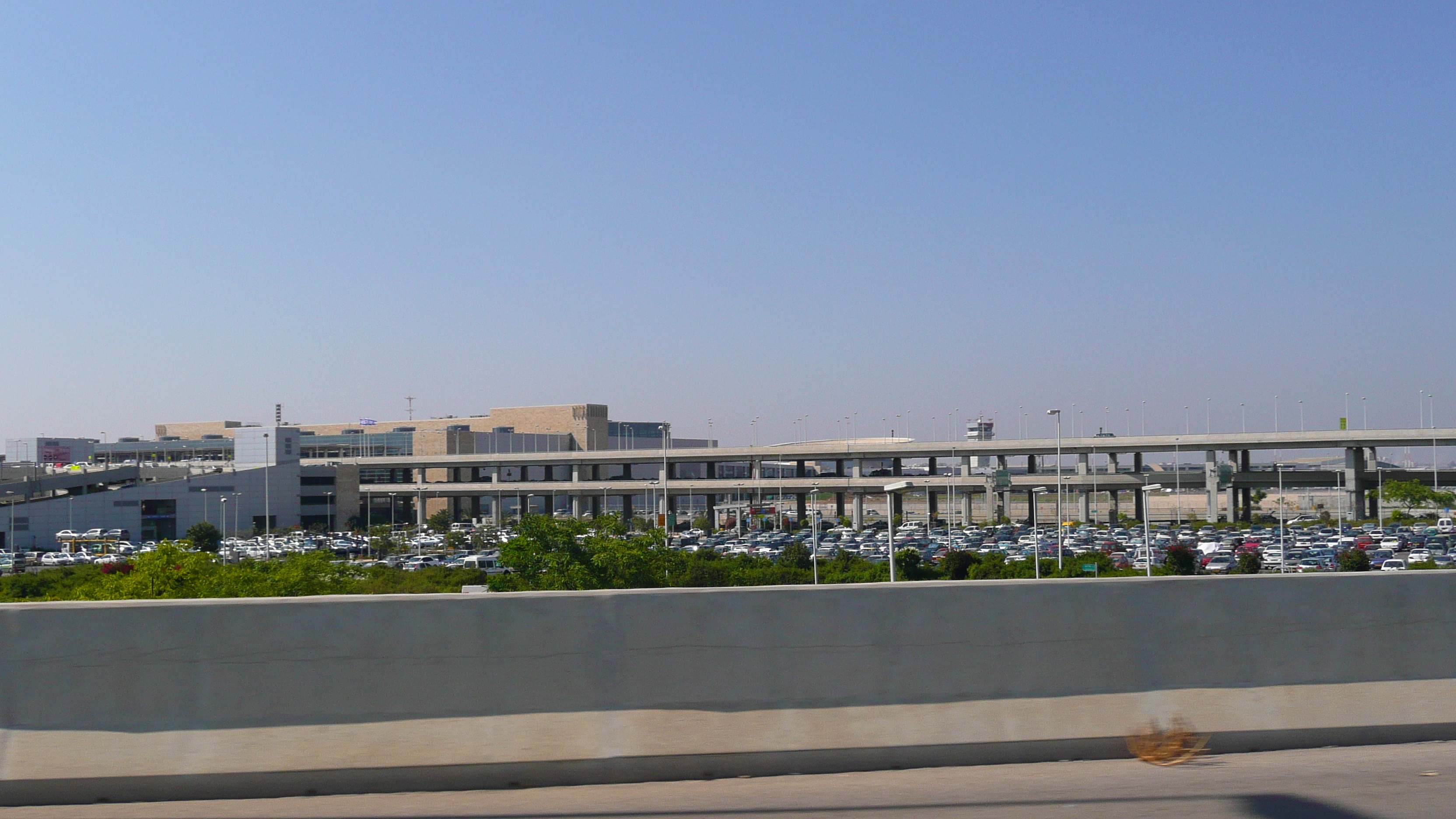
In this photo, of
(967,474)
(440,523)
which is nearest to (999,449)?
(967,474)

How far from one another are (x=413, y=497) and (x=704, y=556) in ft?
289

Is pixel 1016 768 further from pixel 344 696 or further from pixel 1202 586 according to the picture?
pixel 344 696

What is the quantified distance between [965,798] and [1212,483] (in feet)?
392

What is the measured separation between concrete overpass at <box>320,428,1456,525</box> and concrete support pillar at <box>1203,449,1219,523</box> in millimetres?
177

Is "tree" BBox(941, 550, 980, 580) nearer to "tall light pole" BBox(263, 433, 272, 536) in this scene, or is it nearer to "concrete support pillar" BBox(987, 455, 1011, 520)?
"concrete support pillar" BBox(987, 455, 1011, 520)

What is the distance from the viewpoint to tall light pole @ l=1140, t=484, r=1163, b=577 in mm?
42375

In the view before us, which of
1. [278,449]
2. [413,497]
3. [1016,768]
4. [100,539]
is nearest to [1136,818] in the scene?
[1016,768]

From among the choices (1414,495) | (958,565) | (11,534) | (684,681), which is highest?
(684,681)

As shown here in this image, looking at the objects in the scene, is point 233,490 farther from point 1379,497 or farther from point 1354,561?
point 1379,497

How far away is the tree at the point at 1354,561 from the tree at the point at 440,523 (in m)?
85.8

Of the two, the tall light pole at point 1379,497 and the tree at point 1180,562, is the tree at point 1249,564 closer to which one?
the tree at point 1180,562

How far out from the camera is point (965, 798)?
7.29 m

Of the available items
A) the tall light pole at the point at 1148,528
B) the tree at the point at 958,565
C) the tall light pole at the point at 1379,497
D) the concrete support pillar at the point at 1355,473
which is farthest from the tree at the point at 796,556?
the concrete support pillar at the point at 1355,473

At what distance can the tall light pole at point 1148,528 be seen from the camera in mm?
42375
